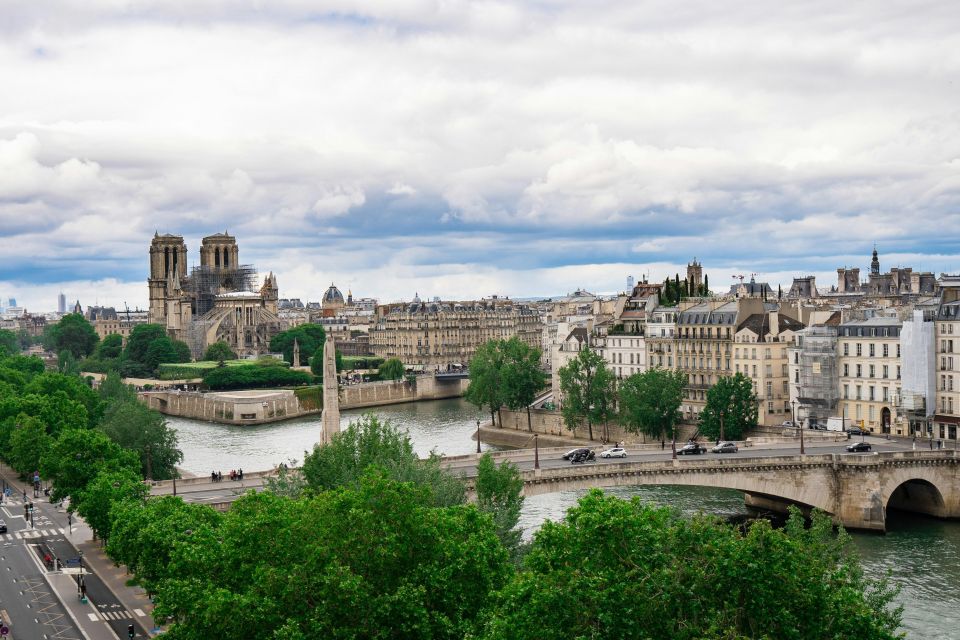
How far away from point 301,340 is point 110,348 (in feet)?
119

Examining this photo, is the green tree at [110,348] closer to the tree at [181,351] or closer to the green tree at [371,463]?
the tree at [181,351]

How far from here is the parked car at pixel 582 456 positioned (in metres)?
58.7

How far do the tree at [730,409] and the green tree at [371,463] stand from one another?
106ft

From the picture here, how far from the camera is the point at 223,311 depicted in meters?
198

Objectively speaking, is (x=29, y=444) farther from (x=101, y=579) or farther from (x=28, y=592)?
(x=28, y=592)

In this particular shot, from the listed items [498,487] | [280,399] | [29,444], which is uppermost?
[498,487]

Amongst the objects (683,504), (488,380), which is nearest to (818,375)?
(683,504)

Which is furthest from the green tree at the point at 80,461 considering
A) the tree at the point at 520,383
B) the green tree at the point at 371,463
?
the tree at the point at 520,383

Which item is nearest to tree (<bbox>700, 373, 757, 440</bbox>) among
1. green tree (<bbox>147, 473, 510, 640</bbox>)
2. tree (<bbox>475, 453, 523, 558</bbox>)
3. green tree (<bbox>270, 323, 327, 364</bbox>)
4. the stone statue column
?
the stone statue column

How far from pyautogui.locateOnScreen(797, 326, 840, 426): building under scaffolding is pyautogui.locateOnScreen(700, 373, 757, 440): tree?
317 centimetres

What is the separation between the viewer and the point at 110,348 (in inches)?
7480

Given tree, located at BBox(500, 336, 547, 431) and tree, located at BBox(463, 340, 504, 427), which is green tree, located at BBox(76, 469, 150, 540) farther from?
tree, located at BBox(463, 340, 504, 427)

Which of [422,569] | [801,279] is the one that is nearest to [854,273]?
[801,279]

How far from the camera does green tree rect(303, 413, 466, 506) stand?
4053cm
